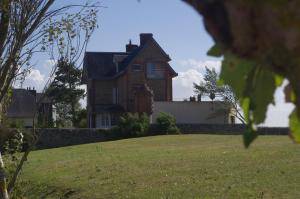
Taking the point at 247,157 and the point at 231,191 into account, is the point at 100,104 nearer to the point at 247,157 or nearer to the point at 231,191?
the point at 247,157

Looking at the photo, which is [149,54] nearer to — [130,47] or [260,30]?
[130,47]

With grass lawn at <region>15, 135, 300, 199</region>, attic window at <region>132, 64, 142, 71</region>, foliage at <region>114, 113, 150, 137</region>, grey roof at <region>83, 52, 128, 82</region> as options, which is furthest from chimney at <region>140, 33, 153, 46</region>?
grass lawn at <region>15, 135, 300, 199</region>

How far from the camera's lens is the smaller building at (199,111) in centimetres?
5625

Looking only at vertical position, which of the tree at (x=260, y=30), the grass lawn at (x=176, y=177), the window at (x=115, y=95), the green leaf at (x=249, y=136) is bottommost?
the grass lawn at (x=176, y=177)

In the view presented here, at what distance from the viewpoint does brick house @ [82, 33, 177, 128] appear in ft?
173

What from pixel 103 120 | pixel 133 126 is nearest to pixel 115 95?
pixel 103 120

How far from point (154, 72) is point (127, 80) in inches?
96.5

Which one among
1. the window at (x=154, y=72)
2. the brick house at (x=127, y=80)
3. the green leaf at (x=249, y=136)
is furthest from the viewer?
the window at (x=154, y=72)

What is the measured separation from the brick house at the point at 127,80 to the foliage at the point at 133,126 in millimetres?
7195

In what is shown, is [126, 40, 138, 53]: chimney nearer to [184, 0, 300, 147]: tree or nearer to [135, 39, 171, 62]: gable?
[135, 39, 171, 62]: gable

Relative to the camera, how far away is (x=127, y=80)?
53406 mm

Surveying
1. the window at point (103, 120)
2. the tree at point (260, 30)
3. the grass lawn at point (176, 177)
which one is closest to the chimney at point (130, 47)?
the window at point (103, 120)

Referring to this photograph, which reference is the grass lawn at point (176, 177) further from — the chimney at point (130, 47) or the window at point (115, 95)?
the chimney at point (130, 47)

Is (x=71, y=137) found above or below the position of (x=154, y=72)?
below
